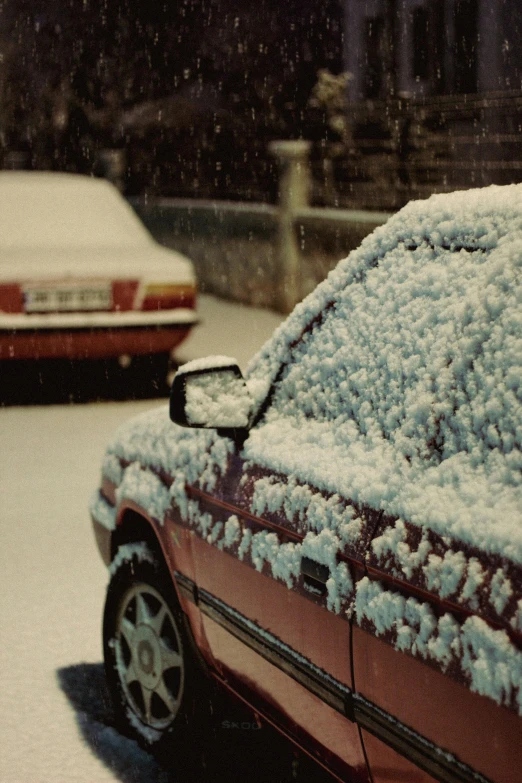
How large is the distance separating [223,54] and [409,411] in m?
30.3

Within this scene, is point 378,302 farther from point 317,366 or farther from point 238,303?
point 238,303

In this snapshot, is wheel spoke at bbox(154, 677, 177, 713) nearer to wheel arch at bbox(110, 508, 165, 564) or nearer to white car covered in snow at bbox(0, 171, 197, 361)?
wheel arch at bbox(110, 508, 165, 564)

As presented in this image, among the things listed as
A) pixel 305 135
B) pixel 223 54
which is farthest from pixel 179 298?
pixel 223 54

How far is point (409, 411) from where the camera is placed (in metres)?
2.46

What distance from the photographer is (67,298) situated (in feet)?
29.6

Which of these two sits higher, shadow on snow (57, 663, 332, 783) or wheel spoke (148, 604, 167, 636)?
wheel spoke (148, 604, 167, 636)

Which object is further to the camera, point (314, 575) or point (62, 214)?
point (62, 214)

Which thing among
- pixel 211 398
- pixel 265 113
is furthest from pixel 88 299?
pixel 265 113

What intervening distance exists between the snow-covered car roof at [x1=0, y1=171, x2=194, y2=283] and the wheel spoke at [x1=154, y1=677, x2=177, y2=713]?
5.86 meters

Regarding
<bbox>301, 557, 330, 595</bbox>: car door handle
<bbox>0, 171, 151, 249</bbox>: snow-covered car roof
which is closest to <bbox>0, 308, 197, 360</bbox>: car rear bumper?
<bbox>0, 171, 151, 249</bbox>: snow-covered car roof

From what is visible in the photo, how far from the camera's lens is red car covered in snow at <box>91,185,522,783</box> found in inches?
82.0

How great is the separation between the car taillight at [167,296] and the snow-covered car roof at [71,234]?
0.08 m

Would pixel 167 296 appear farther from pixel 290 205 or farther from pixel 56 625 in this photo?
pixel 290 205

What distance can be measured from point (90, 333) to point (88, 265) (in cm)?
55
